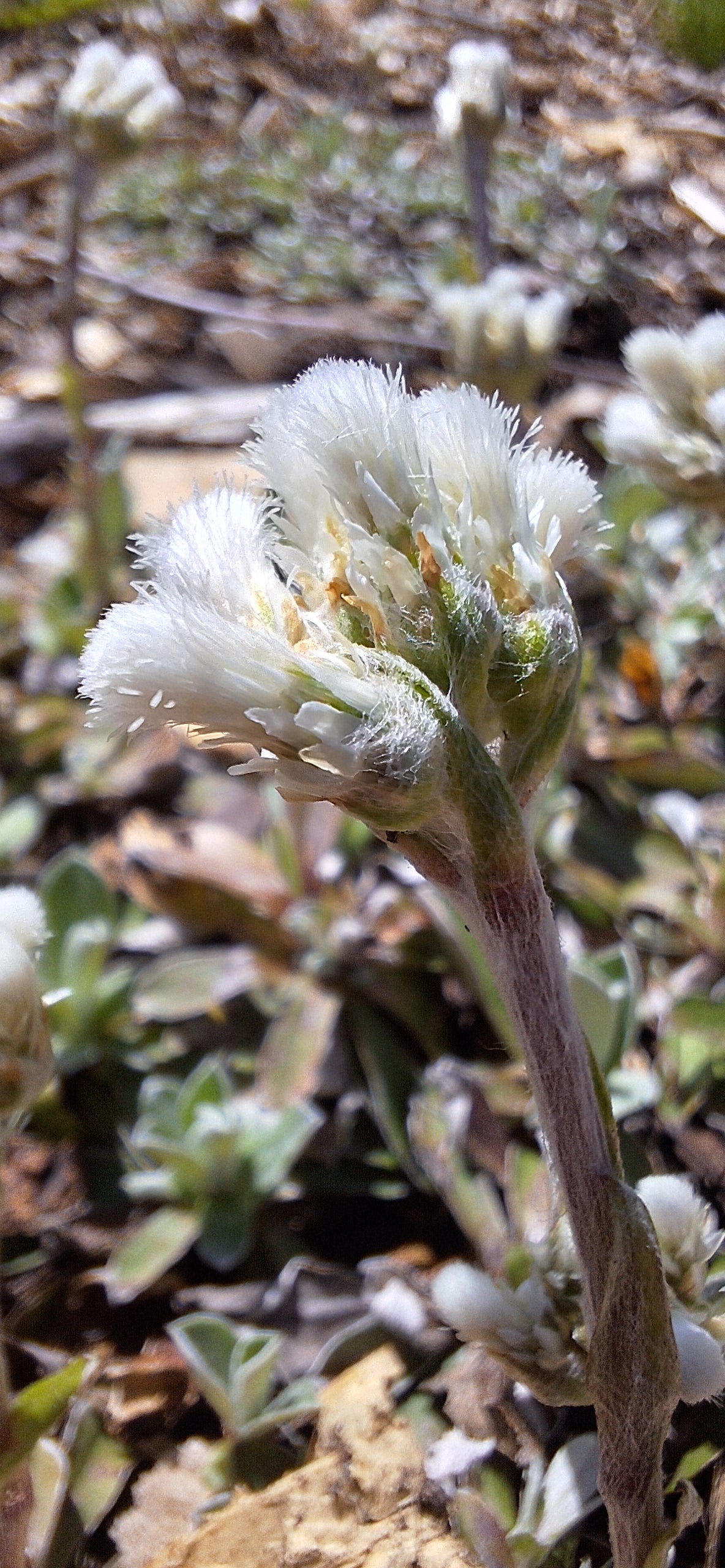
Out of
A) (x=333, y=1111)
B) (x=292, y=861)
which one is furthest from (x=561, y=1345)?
(x=292, y=861)

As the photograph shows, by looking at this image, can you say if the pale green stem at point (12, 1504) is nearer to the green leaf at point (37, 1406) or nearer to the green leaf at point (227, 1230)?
the green leaf at point (37, 1406)

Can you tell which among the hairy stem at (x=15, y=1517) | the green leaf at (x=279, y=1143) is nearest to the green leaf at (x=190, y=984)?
the green leaf at (x=279, y=1143)

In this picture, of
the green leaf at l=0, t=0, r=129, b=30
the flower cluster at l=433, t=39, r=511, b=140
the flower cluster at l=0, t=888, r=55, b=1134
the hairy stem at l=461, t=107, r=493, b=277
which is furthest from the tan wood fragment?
the green leaf at l=0, t=0, r=129, b=30

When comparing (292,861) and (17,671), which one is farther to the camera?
(17,671)

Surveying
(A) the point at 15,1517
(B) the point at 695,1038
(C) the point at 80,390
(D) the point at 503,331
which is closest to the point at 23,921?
(A) the point at 15,1517

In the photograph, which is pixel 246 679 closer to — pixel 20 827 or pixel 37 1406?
pixel 37 1406

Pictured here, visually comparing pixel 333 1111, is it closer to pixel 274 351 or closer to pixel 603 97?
pixel 274 351
